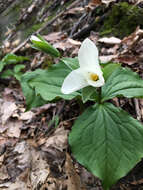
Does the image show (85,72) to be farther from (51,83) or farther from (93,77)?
(51,83)

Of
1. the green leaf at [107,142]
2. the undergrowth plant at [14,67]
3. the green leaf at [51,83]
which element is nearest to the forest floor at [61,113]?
the undergrowth plant at [14,67]

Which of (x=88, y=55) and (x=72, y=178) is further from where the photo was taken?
(x=72, y=178)

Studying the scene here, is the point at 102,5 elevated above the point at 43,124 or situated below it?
above

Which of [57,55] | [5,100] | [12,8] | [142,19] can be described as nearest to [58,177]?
[57,55]

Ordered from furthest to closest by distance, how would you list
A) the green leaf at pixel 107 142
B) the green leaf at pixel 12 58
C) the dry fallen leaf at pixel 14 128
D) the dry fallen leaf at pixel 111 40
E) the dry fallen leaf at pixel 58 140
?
the green leaf at pixel 12 58 < the dry fallen leaf at pixel 111 40 < the dry fallen leaf at pixel 14 128 < the dry fallen leaf at pixel 58 140 < the green leaf at pixel 107 142

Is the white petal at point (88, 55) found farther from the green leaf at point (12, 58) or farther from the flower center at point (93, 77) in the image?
the green leaf at point (12, 58)

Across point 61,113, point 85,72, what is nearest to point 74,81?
point 85,72

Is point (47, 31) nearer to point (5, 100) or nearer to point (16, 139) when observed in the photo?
point (5, 100)
